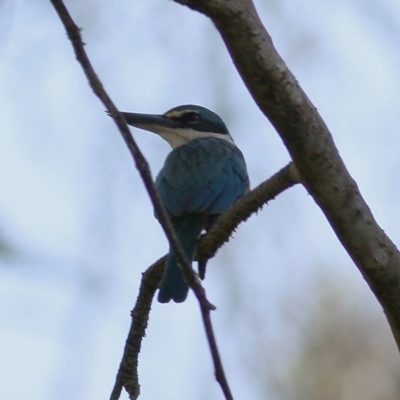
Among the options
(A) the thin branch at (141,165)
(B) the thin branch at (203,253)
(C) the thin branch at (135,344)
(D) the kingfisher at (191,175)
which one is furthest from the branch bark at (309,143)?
(D) the kingfisher at (191,175)

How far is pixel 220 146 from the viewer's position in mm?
5008

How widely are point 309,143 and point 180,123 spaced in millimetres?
3037

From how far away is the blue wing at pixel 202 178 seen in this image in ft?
13.9

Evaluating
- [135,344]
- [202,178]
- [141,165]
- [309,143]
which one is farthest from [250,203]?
[202,178]

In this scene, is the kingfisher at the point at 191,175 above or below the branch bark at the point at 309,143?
above

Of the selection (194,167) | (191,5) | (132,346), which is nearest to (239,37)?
(191,5)

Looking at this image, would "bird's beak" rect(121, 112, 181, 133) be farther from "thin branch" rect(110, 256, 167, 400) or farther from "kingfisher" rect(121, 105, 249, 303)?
"thin branch" rect(110, 256, 167, 400)

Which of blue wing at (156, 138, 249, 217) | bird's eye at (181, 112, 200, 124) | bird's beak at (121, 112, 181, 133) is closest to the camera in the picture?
blue wing at (156, 138, 249, 217)

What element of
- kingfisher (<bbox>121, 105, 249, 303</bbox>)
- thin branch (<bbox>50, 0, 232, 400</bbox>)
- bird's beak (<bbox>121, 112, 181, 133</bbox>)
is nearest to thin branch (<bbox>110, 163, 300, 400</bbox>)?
kingfisher (<bbox>121, 105, 249, 303</bbox>)

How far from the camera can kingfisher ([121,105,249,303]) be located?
3.84 m

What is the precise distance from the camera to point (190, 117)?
5.54 m

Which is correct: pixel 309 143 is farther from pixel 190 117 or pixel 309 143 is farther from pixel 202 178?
pixel 190 117

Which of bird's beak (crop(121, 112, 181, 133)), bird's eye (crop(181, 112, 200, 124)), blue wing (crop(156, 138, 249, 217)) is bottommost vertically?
blue wing (crop(156, 138, 249, 217))

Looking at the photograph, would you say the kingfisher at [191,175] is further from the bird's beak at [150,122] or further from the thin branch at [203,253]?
the thin branch at [203,253]
